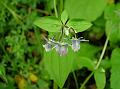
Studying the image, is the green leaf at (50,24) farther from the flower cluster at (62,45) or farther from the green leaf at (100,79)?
the green leaf at (100,79)

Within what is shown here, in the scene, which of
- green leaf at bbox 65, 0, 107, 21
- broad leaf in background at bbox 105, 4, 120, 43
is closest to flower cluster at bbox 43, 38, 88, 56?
broad leaf in background at bbox 105, 4, 120, 43

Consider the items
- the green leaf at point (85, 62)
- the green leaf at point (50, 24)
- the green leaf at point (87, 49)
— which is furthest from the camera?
the green leaf at point (87, 49)

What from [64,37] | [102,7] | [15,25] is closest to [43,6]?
[15,25]

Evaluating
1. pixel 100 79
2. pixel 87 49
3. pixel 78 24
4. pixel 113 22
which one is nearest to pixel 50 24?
pixel 78 24

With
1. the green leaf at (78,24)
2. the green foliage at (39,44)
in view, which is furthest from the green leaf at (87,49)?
the green leaf at (78,24)

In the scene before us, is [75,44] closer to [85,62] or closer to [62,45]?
[62,45]

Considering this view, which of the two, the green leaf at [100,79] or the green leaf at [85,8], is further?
the green leaf at [85,8]

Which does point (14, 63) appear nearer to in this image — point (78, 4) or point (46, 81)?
point (46, 81)
